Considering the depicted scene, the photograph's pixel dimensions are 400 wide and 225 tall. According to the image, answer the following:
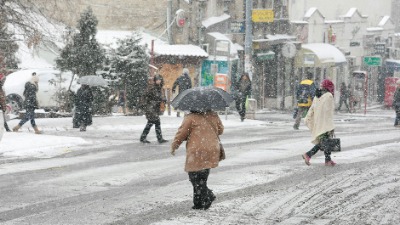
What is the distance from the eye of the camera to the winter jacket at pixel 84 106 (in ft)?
75.8

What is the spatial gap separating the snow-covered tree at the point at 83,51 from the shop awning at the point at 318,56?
17953 millimetres

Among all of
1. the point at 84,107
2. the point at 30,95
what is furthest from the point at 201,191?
the point at 84,107

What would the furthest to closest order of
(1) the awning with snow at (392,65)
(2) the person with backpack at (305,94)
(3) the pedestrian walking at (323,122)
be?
1. (1) the awning with snow at (392,65)
2. (2) the person with backpack at (305,94)
3. (3) the pedestrian walking at (323,122)

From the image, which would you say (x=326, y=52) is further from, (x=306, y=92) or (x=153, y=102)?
(x=153, y=102)

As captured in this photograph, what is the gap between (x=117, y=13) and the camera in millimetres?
43188

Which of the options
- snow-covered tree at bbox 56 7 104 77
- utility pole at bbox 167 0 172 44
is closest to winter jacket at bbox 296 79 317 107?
snow-covered tree at bbox 56 7 104 77

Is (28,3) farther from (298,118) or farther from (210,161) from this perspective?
(210,161)

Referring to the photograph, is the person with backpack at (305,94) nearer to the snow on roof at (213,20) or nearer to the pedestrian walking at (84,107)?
the pedestrian walking at (84,107)

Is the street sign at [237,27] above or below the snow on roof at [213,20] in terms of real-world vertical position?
below

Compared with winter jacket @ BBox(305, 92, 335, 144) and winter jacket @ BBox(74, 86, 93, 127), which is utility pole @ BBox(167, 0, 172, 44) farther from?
winter jacket @ BBox(305, 92, 335, 144)

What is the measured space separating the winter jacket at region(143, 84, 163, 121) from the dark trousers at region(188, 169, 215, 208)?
917 centimetres

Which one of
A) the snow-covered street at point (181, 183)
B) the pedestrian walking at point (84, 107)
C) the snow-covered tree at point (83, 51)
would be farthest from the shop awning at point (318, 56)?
the snow-covered street at point (181, 183)

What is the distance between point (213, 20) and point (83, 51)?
11.8 meters

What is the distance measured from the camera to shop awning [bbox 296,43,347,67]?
1805 inches
